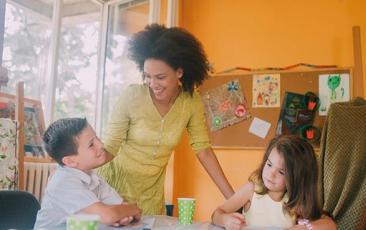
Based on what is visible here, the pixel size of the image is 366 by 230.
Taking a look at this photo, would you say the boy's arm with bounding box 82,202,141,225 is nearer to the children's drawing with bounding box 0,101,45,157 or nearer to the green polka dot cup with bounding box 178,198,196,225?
the green polka dot cup with bounding box 178,198,196,225

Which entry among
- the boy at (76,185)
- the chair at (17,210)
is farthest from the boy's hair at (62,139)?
the chair at (17,210)

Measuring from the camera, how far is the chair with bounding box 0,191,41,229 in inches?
49.5

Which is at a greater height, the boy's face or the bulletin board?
the bulletin board

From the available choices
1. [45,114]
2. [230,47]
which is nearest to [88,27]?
[45,114]

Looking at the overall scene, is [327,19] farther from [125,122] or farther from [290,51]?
[125,122]

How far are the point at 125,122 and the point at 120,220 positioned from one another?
553 mm

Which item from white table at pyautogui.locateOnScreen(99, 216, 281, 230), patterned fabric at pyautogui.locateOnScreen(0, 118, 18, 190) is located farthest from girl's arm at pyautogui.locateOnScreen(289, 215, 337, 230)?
patterned fabric at pyautogui.locateOnScreen(0, 118, 18, 190)

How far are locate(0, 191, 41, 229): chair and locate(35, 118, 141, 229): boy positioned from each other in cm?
16

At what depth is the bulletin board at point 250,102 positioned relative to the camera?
3.09m

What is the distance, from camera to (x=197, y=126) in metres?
1.78

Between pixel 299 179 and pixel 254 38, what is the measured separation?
2.20 m

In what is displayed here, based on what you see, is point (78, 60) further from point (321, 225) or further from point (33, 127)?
point (321, 225)

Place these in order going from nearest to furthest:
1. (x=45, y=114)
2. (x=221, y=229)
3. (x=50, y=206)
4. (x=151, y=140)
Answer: (x=50, y=206) < (x=221, y=229) < (x=151, y=140) < (x=45, y=114)

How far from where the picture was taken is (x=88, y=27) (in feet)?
10.8
